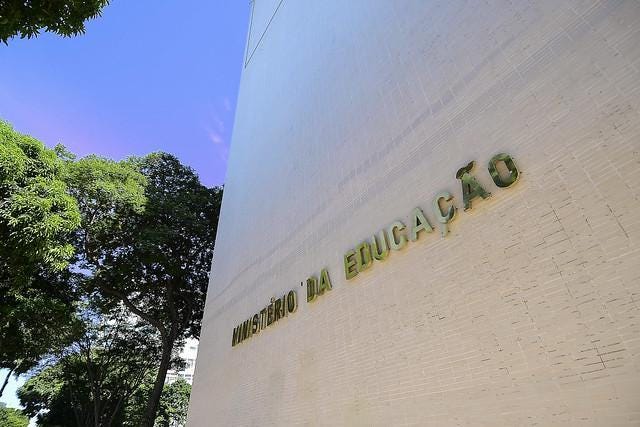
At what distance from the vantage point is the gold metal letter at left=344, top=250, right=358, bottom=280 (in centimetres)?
352

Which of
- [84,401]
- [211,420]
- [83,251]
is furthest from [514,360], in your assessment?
[84,401]

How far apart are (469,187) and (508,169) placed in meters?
0.28

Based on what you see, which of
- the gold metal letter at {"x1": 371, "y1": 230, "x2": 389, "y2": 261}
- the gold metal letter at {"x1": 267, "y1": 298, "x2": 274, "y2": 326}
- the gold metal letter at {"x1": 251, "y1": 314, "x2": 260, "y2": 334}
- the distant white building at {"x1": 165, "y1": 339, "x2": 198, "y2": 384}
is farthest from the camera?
the distant white building at {"x1": 165, "y1": 339, "x2": 198, "y2": 384}

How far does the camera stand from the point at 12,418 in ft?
60.9

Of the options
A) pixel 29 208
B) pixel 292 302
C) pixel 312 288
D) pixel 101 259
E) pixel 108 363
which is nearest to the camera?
pixel 312 288

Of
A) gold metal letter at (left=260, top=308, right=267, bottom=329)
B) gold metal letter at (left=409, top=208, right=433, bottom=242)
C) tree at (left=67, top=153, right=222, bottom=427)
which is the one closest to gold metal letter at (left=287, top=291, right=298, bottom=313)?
gold metal letter at (left=260, top=308, right=267, bottom=329)

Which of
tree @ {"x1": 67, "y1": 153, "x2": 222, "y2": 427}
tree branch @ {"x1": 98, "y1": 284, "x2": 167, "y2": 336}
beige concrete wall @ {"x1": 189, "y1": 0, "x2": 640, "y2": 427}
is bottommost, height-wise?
beige concrete wall @ {"x1": 189, "y1": 0, "x2": 640, "y2": 427}

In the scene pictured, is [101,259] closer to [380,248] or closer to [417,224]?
[380,248]

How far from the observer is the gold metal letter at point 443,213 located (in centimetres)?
266

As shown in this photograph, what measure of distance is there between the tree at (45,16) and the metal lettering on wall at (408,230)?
366cm

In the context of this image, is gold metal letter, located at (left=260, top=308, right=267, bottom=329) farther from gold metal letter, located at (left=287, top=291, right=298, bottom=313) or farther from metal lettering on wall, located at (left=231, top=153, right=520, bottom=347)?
gold metal letter, located at (left=287, top=291, right=298, bottom=313)

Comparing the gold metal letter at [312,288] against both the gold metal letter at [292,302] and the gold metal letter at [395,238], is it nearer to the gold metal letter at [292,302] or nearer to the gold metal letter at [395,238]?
the gold metal letter at [292,302]

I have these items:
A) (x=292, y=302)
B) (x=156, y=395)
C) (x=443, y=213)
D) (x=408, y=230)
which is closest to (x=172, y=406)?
(x=156, y=395)

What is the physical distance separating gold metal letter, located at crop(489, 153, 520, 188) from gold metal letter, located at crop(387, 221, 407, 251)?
2.89ft
